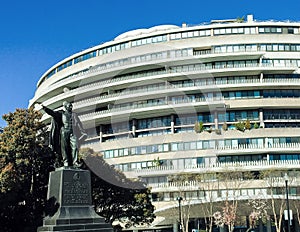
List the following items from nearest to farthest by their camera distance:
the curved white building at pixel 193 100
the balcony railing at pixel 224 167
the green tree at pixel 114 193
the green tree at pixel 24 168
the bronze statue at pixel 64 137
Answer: the bronze statue at pixel 64 137
the green tree at pixel 24 168
the green tree at pixel 114 193
the balcony railing at pixel 224 167
the curved white building at pixel 193 100

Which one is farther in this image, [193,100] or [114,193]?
[193,100]

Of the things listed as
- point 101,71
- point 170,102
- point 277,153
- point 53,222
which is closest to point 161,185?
point 170,102

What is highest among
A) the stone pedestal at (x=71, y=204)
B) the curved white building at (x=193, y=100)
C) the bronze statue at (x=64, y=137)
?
the curved white building at (x=193, y=100)

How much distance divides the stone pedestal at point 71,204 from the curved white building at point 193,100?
34429 millimetres

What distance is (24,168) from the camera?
28.1m

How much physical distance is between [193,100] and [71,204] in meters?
42.7

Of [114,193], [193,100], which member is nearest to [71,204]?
[114,193]

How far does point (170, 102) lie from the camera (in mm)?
60094

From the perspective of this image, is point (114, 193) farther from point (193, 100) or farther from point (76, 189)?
point (193, 100)

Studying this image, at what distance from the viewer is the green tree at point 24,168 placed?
27609mm

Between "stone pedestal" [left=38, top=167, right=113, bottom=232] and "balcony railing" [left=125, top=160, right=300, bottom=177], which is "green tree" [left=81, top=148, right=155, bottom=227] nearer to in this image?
"stone pedestal" [left=38, top=167, right=113, bottom=232]

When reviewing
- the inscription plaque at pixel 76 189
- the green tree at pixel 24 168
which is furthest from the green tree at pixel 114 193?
the inscription plaque at pixel 76 189

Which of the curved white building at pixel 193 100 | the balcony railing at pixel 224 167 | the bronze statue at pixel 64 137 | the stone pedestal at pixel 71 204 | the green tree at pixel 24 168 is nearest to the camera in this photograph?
the stone pedestal at pixel 71 204

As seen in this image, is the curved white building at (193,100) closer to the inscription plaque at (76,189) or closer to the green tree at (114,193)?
the green tree at (114,193)
